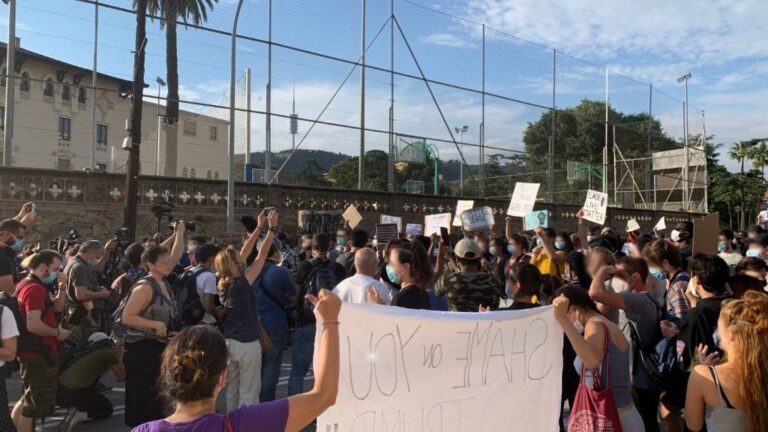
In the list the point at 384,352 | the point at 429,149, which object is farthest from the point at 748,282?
the point at 429,149

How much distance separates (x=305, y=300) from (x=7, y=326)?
2395 millimetres

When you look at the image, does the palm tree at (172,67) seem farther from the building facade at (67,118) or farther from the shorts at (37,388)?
the shorts at (37,388)

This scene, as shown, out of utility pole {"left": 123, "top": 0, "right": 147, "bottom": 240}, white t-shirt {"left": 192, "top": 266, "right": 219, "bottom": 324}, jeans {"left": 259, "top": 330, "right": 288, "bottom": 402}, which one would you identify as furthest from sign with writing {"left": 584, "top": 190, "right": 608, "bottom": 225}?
utility pole {"left": 123, "top": 0, "right": 147, "bottom": 240}

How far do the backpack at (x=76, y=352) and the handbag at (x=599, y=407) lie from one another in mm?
4420

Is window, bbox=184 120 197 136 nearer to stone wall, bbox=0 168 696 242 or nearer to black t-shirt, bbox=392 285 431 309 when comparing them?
stone wall, bbox=0 168 696 242

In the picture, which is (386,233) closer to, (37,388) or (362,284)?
(362,284)

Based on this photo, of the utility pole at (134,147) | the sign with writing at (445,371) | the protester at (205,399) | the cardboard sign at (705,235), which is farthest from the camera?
the utility pole at (134,147)

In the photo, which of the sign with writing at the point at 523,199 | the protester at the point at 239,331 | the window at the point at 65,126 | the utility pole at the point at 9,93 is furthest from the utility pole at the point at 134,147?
the window at the point at 65,126

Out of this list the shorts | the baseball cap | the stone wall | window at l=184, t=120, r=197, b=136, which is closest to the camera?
the baseball cap

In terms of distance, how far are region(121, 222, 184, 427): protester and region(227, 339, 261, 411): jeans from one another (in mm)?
515

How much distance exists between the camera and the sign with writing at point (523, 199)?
33.9 feet

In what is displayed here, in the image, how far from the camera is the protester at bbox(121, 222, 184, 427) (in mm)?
4605

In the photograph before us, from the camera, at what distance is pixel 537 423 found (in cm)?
368

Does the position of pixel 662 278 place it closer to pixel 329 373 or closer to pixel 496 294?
pixel 496 294
